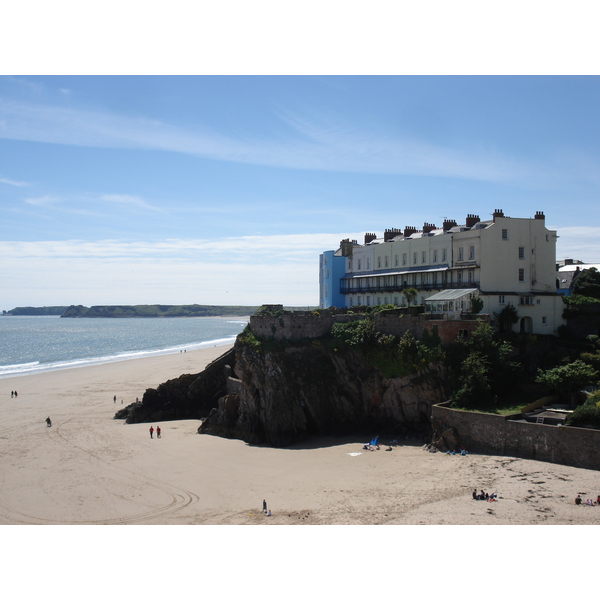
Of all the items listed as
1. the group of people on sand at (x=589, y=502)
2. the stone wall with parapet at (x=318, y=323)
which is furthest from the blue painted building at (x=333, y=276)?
the group of people on sand at (x=589, y=502)

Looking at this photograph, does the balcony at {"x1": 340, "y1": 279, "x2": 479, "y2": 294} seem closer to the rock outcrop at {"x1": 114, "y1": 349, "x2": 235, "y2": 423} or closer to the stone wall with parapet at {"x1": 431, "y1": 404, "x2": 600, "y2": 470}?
the stone wall with parapet at {"x1": 431, "y1": 404, "x2": 600, "y2": 470}

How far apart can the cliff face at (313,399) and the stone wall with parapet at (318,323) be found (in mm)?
1679

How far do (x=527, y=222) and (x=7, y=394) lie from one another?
170 feet

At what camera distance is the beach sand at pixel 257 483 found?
23188 mm

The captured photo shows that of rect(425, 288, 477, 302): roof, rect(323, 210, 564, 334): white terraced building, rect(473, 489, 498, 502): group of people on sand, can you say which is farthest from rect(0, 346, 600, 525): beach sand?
rect(323, 210, 564, 334): white terraced building

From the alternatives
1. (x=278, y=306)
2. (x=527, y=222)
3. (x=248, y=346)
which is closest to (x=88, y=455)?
(x=248, y=346)

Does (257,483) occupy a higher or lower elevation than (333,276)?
lower

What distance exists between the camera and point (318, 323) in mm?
41594

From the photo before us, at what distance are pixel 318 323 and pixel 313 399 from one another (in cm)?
629

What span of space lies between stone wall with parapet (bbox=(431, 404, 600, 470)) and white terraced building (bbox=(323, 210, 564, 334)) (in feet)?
25.9

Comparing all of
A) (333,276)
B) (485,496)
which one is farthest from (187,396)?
(485,496)

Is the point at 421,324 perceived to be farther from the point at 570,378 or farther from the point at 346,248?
the point at 346,248

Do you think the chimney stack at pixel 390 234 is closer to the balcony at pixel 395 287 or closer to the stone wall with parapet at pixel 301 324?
the balcony at pixel 395 287

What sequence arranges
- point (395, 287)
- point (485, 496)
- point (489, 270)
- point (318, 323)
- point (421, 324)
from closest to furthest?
point (485, 496), point (421, 324), point (489, 270), point (318, 323), point (395, 287)
